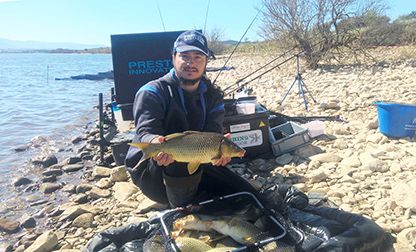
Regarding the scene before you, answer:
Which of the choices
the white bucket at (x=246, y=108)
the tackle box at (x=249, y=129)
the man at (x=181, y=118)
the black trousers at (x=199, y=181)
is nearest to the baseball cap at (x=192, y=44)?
the man at (x=181, y=118)

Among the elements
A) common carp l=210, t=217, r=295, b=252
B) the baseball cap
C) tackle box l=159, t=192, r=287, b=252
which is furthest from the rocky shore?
the baseball cap

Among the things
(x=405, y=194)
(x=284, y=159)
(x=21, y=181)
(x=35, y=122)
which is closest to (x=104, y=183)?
(x=21, y=181)

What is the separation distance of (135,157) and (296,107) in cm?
568

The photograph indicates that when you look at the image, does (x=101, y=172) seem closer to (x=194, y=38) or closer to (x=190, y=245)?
(x=194, y=38)

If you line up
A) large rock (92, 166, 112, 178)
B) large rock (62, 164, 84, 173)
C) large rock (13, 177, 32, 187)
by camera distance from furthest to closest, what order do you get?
1. large rock (62, 164, 84, 173)
2. large rock (13, 177, 32, 187)
3. large rock (92, 166, 112, 178)

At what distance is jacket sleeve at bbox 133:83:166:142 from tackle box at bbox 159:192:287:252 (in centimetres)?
68

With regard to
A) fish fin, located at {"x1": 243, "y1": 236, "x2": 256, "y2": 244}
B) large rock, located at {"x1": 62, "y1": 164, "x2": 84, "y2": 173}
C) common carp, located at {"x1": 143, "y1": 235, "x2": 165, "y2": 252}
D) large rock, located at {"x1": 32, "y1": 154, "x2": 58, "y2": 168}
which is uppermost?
fish fin, located at {"x1": 243, "y1": 236, "x2": 256, "y2": 244}

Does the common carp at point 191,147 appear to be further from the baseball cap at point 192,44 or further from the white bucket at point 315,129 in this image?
the white bucket at point 315,129

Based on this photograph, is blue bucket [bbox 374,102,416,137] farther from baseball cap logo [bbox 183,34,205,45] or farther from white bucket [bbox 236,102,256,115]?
baseball cap logo [bbox 183,34,205,45]

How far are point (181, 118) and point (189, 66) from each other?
470 millimetres

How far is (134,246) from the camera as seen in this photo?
9.71 feet

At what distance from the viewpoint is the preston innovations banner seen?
6.54 meters

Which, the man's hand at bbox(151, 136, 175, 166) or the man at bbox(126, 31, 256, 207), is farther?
the man at bbox(126, 31, 256, 207)

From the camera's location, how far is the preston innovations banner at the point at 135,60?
6539 millimetres
